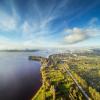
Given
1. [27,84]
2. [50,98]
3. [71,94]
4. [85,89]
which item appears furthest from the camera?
[27,84]

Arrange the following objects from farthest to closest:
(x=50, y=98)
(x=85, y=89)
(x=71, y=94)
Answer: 1. (x=85, y=89)
2. (x=71, y=94)
3. (x=50, y=98)

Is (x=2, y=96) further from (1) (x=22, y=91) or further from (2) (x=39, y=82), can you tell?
(2) (x=39, y=82)

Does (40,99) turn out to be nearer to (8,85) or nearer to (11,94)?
(11,94)

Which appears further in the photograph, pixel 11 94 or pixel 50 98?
pixel 11 94

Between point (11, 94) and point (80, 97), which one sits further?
point (11, 94)

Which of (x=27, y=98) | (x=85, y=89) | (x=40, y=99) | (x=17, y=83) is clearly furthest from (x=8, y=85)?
(x=85, y=89)

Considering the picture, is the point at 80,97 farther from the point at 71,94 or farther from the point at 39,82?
the point at 39,82

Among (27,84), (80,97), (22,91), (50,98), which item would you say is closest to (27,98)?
(22,91)

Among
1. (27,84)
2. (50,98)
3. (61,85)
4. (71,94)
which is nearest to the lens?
(50,98)
